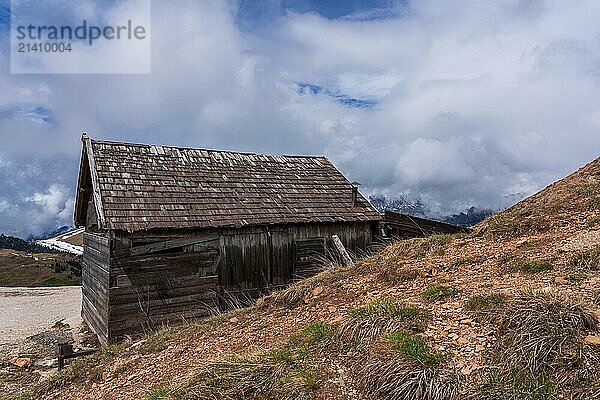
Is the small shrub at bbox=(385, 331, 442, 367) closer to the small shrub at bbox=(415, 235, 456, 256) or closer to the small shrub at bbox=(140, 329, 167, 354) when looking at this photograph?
the small shrub at bbox=(415, 235, 456, 256)

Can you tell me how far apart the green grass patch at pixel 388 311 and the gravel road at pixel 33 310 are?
45.1 ft

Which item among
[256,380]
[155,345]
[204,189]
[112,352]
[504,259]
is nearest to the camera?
[256,380]

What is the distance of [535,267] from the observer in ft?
22.9

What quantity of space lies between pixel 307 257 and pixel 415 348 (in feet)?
32.1

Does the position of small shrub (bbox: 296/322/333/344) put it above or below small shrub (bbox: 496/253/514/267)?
below

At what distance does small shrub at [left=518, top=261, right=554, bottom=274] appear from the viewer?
6.88 meters

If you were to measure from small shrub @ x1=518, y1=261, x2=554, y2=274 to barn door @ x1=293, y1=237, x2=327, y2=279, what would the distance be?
26.3 ft

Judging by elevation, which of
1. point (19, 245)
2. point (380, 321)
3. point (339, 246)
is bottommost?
point (380, 321)

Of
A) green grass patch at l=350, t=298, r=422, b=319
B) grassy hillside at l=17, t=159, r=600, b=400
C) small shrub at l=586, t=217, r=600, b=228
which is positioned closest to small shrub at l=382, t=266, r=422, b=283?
grassy hillside at l=17, t=159, r=600, b=400

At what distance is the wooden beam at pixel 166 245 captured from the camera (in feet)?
39.9

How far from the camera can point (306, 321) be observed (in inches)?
287

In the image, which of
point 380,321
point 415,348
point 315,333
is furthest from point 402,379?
point 315,333

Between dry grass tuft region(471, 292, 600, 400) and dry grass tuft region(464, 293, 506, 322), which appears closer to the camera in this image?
dry grass tuft region(471, 292, 600, 400)

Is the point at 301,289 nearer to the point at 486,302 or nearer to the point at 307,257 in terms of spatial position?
the point at 486,302
